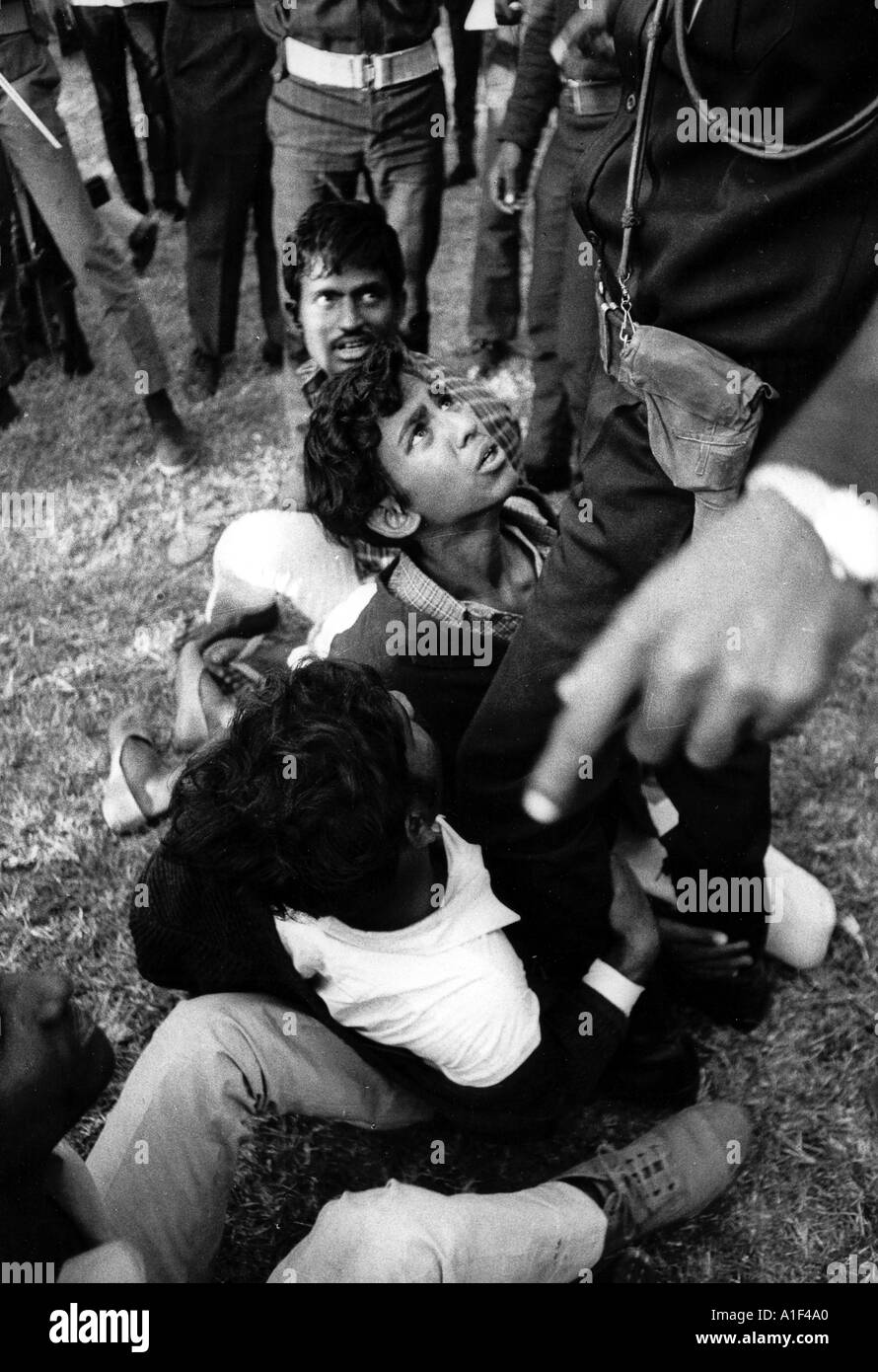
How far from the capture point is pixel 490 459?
211cm

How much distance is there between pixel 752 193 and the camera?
1.42 m

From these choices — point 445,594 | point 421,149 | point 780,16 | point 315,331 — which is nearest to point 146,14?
point 421,149

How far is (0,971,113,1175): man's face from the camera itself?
4.49ft

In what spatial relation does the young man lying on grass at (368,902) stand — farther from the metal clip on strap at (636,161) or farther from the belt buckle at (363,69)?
the belt buckle at (363,69)

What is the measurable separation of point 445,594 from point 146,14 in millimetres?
4141

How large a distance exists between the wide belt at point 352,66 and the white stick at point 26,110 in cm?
73

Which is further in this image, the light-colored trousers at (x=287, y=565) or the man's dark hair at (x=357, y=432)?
the light-colored trousers at (x=287, y=565)

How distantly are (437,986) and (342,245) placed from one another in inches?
70.8

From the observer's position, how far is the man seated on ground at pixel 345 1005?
5.21ft

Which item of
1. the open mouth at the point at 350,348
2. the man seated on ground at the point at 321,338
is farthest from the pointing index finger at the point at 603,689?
the open mouth at the point at 350,348

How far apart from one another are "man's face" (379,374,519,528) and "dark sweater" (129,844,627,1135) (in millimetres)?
759

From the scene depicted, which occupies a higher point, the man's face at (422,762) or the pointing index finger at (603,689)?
the pointing index finger at (603,689)

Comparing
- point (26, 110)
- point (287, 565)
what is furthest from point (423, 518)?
point (26, 110)

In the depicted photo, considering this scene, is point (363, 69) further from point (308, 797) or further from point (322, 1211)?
point (322, 1211)
